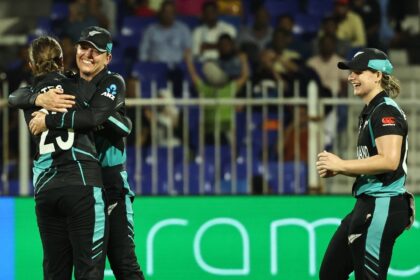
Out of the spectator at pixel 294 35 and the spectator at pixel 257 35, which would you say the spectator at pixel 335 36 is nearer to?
the spectator at pixel 294 35

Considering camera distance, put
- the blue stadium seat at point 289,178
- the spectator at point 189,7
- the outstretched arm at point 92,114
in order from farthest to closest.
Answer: the spectator at point 189,7 < the blue stadium seat at point 289,178 < the outstretched arm at point 92,114

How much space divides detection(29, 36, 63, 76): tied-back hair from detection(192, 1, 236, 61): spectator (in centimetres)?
673

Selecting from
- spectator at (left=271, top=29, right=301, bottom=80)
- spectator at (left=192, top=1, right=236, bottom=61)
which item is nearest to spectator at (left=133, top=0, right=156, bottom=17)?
spectator at (left=192, top=1, right=236, bottom=61)

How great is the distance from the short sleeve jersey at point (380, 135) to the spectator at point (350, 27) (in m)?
7.23

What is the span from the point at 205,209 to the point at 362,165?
2.98m

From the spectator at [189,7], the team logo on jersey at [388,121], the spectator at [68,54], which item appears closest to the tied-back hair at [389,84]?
the team logo on jersey at [388,121]

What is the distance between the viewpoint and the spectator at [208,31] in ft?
43.3

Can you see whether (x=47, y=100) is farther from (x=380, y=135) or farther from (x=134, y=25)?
(x=134, y=25)

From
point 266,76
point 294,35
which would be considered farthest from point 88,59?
point 294,35

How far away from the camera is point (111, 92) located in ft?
21.2

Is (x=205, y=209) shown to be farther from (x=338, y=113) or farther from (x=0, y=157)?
(x=0, y=157)

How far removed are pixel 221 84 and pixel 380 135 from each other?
19.4 ft

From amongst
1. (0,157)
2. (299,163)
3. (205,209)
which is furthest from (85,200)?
(0,157)

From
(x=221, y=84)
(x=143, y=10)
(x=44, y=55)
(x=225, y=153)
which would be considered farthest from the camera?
(x=143, y=10)
